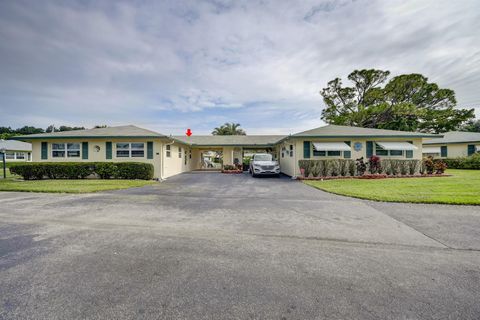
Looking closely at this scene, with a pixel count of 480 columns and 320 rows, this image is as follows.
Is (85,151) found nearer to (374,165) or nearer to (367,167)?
(367,167)

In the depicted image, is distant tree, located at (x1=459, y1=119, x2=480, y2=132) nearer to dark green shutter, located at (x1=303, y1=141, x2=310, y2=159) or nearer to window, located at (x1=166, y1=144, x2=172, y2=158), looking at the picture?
dark green shutter, located at (x1=303, y1=141, x2=310, y2=159)

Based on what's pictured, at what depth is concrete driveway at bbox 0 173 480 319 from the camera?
5.97 ft

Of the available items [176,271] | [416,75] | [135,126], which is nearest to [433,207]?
[176,271]

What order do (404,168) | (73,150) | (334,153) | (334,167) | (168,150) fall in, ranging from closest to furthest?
1. (334,167)
2. (404,168)
3. (334,153)
4. (73,150)
5. (168,150)

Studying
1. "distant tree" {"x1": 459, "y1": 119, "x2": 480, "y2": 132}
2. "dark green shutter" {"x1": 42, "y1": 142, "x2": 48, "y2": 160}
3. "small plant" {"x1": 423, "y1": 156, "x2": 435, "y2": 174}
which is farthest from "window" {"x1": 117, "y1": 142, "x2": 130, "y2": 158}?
"distant tree" {"x1": 459, "y1": 119, "x2": 480, "y2": 132}

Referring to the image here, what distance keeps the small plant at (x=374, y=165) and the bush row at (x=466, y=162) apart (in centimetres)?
1147

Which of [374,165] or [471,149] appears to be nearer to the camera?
[374,165]

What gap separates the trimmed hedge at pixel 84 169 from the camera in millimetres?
12094

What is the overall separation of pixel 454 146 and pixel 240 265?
2762 cm

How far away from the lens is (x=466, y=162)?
1719 centimetres

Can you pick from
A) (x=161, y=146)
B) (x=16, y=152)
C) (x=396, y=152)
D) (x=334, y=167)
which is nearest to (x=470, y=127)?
(x=396, y=152)

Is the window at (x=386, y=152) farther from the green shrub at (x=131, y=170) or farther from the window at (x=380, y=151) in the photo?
the green shrub at (x=131, y=170)

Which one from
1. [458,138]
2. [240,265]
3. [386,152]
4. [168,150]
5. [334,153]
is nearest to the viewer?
[240,265]

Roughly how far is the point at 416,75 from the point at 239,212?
30070 mm
